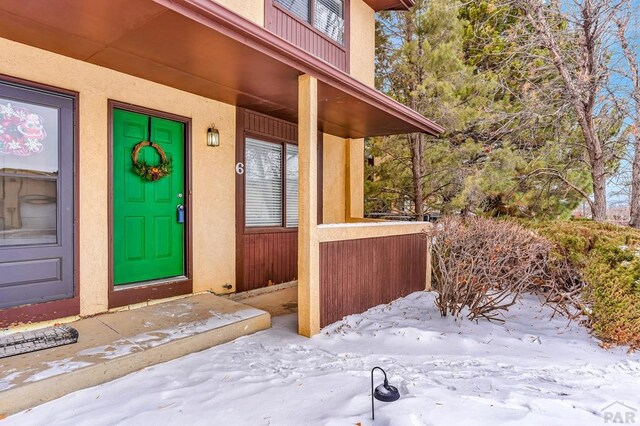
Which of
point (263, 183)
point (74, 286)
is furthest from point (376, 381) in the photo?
point (263, 183)

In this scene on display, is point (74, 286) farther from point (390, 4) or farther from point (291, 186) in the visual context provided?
point (390, 4)

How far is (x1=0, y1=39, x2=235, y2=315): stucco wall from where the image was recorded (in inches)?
133

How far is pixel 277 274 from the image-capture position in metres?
5.68

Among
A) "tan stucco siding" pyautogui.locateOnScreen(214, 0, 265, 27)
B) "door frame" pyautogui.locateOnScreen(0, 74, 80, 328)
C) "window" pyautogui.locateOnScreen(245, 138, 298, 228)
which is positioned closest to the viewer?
"door frame" pyautogui.locateOnScreen(0, 74, 80, 328)

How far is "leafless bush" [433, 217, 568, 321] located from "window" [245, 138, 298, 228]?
8.87 ft

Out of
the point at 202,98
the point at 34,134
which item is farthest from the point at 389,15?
the point at 34,134

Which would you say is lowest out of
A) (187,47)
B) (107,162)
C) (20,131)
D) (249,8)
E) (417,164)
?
(107,162)

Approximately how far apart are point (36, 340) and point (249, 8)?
14.6 feet

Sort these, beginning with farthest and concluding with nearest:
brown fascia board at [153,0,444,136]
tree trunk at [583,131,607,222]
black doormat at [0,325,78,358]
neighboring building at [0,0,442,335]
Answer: tree trunk at [583,131,607,222]
neighboring building at [0,0,442,335]
black doormat at [0,325,78,358]
brown fascia board at [153,0,444,136]

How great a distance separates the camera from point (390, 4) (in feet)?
22.6

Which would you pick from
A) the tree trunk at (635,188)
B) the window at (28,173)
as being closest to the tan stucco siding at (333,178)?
the window at (28,173)

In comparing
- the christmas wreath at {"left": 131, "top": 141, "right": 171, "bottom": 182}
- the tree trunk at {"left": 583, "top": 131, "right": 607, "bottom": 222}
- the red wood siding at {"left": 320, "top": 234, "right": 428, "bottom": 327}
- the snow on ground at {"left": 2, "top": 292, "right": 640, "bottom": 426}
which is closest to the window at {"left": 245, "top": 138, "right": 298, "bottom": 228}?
the christmas wreath at {"left": 131, "top": 141, "right": 171, "bottom": 182}

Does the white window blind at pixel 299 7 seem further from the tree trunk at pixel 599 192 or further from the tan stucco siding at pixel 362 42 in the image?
the tree trunk at pixel 599 192

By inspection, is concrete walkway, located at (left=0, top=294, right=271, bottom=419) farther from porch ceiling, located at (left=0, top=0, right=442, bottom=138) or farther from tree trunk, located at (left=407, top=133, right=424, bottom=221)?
tree trunk, located at (left=407, top=133, right=424, bottom=221)
